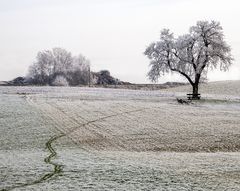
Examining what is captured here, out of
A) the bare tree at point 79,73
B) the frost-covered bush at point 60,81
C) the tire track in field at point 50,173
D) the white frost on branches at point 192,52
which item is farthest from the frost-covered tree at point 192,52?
the bare tree at point 79,73

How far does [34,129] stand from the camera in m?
35.6

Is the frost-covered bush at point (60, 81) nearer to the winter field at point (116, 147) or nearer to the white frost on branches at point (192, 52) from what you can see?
the white frost on branches at point (192, 52)

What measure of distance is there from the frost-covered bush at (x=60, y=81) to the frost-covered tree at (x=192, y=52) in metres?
64.8

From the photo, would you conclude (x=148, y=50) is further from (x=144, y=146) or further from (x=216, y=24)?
(x=144, y=146)

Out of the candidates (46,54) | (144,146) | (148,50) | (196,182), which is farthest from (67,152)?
(46,54)

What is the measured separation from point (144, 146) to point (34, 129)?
9.85m

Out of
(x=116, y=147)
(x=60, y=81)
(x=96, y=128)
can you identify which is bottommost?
(x=116, y=147)

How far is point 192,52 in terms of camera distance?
72.4 metres

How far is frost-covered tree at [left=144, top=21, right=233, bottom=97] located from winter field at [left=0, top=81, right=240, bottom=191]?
21.7 metres

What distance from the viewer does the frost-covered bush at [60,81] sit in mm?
137125

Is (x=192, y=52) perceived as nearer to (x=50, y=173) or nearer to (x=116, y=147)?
(x=116, y=147)

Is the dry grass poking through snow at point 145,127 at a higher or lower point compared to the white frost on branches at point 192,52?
lower

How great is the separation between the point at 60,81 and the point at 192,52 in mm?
74064

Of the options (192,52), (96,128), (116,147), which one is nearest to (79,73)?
(192,52)
